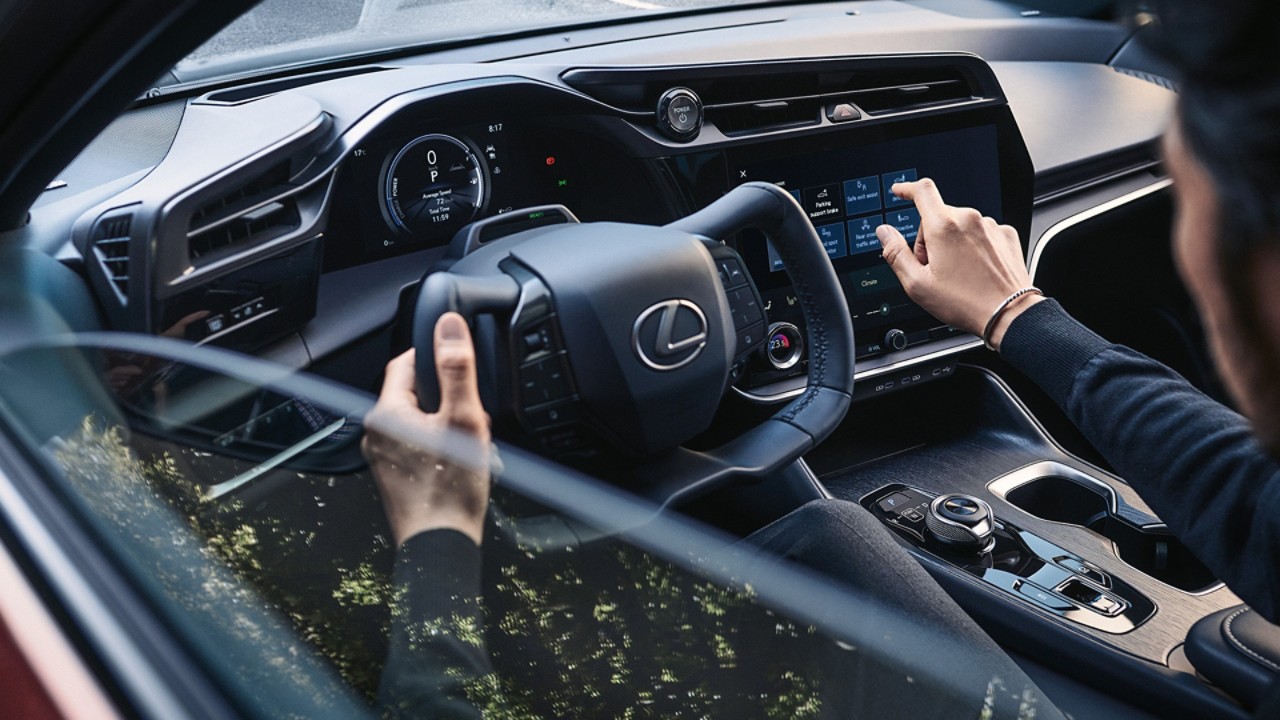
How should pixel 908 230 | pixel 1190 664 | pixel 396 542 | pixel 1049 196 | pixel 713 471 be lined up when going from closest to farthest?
pixel 396 542 < pixel 713 471 < pixel 1190 664 < pixel 908 230 < pixel 1049 196

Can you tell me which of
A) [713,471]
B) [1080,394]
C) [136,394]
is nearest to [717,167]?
[713,471]

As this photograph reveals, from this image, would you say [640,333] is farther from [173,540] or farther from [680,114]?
[680,114]

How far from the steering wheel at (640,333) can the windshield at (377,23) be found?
2.24 feet

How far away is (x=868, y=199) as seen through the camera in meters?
2.09

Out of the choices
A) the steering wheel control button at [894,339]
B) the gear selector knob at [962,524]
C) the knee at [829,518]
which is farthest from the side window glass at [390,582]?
the steering wheel control button at [894,339]

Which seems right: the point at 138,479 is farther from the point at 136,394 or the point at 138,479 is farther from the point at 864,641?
the point at 864,641

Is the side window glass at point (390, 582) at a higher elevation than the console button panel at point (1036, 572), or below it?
higher

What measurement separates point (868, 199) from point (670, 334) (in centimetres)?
94

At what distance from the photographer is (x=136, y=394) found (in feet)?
3.35

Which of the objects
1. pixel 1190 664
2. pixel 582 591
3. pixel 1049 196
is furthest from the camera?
pixel 1049 196

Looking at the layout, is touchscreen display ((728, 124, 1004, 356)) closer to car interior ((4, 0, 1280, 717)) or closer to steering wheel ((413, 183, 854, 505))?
car interior ((4, 0, 1280, 717))

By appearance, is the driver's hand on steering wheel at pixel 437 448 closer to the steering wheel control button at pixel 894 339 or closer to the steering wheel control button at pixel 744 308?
the steering wheel control button at pixel 744 308

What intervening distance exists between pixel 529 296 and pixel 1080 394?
25.2 inches

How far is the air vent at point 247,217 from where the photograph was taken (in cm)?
131
